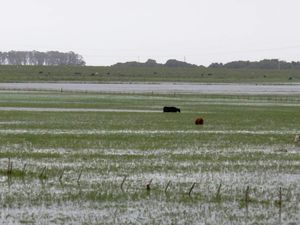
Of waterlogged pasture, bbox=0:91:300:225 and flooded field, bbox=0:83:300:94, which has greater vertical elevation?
waterlogged pasture, bbox=0:91:300:225

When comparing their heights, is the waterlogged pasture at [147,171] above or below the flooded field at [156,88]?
above

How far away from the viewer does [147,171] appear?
28.6 m

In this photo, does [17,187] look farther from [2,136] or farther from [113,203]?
[2,136]

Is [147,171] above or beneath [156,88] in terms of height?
above

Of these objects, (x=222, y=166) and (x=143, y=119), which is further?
(x=143, y=119)

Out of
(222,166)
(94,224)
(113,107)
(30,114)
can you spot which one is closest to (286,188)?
(222,166)

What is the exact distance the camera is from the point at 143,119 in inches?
2084

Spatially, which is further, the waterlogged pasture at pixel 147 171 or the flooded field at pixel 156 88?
the flooded field at pixel 156 88

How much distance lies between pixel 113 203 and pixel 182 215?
8.14 feet

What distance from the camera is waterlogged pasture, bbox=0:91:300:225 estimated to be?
2145cm

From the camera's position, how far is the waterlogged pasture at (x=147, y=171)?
845 inches

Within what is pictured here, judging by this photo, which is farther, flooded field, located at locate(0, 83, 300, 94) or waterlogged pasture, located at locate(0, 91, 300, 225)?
flooded field, located at locate(0, 83, 300, 94)

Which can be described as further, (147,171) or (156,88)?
(156,88)

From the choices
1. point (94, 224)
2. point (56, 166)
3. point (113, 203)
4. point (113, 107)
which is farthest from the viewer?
point (113, 107)
